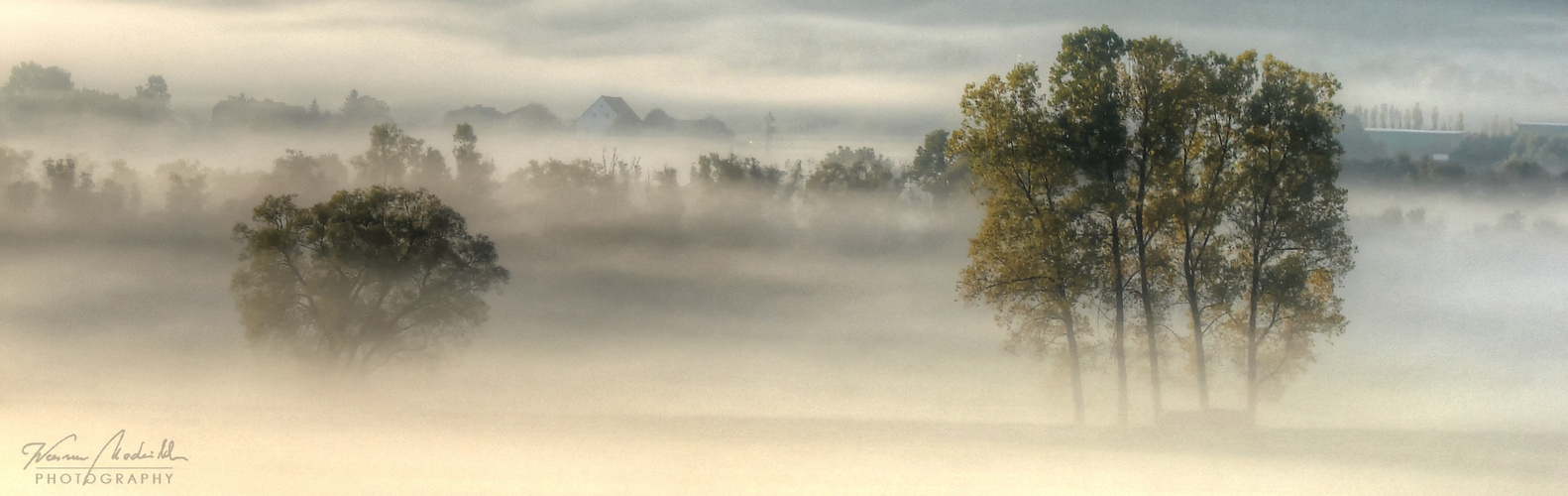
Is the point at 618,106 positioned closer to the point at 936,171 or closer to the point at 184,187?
the point at 936,171

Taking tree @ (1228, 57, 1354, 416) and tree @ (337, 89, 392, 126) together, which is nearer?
tree @ (1228, 57, 1354, 416)

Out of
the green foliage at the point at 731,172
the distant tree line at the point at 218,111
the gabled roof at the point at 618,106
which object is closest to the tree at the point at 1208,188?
the green foliage at the point at 731,172

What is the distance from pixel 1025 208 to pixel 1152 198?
2.55 ft

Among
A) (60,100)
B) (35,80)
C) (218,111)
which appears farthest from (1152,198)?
(35,80)

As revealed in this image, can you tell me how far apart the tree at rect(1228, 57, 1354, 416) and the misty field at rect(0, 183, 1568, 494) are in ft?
1.39

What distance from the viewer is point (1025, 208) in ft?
21.9

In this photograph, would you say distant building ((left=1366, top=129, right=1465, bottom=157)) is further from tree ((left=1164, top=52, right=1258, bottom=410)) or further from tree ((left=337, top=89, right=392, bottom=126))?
tree ((left=337, top=89, right=392, bottom=126))

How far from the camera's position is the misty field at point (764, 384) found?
6891 millimetres

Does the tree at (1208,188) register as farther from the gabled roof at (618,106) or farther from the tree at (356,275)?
the tree at (356,275)

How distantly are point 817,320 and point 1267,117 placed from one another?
10.6 feet

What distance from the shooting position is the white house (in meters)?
7.73
